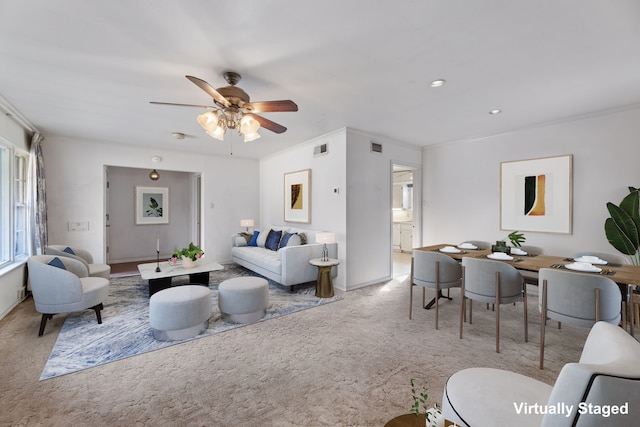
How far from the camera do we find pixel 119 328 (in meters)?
3.13

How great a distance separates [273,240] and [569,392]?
5141 mm

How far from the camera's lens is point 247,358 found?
2.54 m

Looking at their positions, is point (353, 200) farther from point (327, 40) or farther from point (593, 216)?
point (593, 216)

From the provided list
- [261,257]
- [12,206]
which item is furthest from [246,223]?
[12,206]

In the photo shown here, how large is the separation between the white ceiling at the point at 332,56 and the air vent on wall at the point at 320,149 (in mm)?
971

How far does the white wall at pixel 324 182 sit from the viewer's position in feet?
15.2

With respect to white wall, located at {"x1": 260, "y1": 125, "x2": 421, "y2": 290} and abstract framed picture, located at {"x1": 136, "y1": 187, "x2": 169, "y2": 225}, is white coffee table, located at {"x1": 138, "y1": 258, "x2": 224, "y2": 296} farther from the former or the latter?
abstract framed picture, located at {"x1": 136, "y1": 187, "x2": 169, "y2": 225}

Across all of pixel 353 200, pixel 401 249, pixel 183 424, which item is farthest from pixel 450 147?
pixel 183 424

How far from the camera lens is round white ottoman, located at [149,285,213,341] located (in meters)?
2.83

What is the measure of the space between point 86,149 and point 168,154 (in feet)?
4.45

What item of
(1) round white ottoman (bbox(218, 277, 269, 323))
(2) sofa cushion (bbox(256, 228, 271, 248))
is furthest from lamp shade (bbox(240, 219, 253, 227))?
(1) round white ottoman (bbox(218, 277, 269, 323))

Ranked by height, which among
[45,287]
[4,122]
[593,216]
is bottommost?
[45,287]

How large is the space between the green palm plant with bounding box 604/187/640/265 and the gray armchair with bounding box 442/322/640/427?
10.5 ft

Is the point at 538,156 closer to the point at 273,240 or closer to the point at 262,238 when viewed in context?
the point at 273,240
